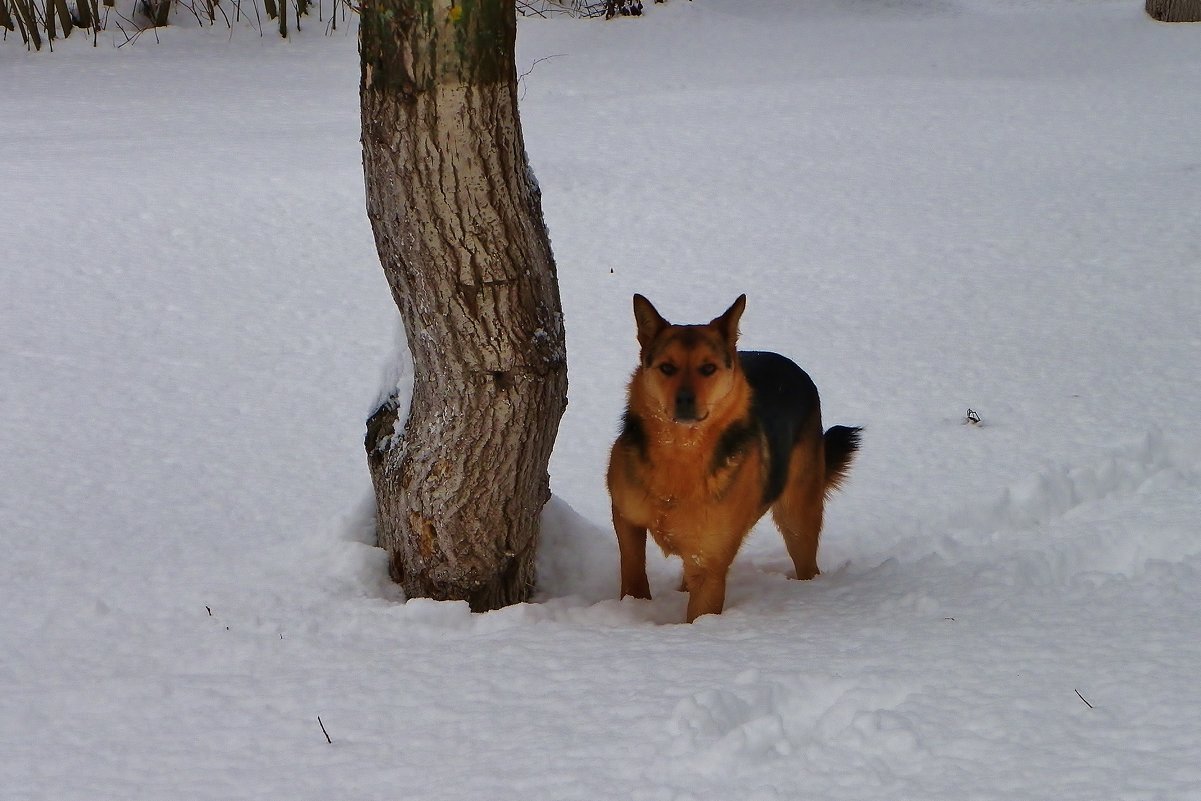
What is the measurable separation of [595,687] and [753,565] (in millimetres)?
1884

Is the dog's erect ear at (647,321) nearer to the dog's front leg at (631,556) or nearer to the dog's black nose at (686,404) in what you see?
the dog's black nose at (686,404)

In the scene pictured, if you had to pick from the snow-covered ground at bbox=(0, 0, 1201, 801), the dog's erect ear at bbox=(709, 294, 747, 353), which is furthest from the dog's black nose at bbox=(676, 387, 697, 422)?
the snow-covered ground at bbox=(0, 0, 1201, 801)

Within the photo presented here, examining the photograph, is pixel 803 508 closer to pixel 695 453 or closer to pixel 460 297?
pixel 695 453

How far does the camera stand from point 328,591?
13.4ft

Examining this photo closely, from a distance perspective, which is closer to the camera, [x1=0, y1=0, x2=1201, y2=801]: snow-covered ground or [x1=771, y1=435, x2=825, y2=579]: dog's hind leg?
[x1=0, y1=0, x2=1201, y2=801]: snow-covered ground

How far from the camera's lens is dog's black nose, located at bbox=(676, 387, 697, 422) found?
3.75 m

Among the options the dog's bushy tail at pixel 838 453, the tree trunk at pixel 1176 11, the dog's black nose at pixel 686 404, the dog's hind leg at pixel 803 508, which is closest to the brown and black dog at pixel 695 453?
the dog's black nose at pixel 686 404

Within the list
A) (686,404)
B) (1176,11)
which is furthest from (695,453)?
(1176,11)

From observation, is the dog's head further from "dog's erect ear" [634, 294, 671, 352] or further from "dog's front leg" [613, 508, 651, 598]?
"dog's front leg" [613, 508, 651, 598]

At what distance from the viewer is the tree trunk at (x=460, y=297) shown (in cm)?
350

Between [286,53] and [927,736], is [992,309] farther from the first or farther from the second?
[286,53]

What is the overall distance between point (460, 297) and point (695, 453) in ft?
3.19

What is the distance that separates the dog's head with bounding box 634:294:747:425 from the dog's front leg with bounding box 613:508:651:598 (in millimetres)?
511

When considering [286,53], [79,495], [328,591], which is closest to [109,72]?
[286,53]
